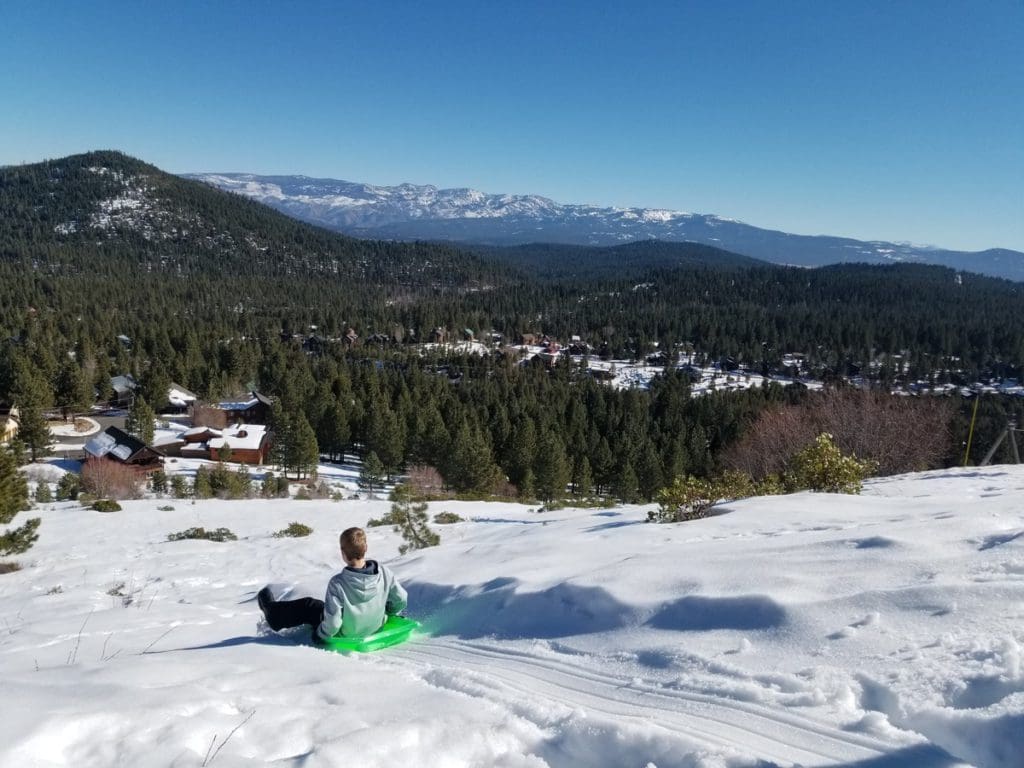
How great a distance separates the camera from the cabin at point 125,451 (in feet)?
119

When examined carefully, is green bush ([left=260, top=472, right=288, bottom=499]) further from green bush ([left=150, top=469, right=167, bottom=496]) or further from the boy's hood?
the boy's hood

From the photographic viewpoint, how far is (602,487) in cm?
4834

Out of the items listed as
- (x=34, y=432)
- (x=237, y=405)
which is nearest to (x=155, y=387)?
(x=237, y=405)

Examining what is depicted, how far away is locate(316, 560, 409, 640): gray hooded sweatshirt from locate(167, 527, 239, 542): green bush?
361 inches

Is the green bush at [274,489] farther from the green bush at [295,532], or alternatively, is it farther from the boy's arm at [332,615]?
the boy's arm at [332,615]

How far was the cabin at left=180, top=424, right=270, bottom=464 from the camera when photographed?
45094 mm

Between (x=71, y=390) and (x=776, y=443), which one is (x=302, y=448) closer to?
(x=71, y=390)

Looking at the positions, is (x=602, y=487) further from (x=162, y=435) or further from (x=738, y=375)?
(x=738, y=375)

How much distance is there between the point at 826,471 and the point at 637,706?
8.85 m

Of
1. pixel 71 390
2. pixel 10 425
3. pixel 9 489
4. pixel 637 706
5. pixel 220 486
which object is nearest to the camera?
pixel 637 706

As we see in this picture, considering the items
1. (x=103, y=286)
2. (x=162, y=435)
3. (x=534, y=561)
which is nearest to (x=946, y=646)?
(x=534, y=561)

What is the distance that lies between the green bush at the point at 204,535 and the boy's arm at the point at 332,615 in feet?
30.0

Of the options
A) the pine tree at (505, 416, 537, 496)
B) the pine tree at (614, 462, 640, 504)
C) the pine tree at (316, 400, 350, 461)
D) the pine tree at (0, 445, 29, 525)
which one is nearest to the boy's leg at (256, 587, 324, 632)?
the pine tree at (0, 445, 29, 525)

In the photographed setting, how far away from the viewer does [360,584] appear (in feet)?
14.4
